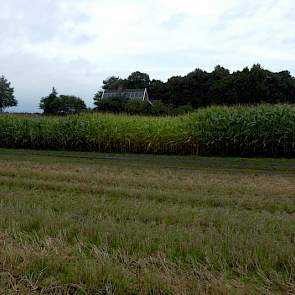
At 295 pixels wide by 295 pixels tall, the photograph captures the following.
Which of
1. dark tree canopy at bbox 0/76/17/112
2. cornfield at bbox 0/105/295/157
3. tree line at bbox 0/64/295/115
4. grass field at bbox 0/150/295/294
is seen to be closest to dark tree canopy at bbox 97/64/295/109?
tree line at bbox 0/64/295/115

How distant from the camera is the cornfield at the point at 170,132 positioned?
17312 millimetres

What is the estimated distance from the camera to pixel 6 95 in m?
Answer: 73.8

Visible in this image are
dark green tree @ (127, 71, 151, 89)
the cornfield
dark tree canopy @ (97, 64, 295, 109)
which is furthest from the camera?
dark green tree @ (127, 71, 151, 89)

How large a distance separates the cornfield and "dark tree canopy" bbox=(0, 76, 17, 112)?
173 feet

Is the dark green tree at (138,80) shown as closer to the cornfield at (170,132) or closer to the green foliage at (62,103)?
the green foliage at (62,103)

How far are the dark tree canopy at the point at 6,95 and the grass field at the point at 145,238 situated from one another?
221ft

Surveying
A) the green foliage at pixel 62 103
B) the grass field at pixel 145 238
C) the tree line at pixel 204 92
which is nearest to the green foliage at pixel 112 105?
the tree line at pixel 204 92

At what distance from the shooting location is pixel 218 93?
6906 centimetres

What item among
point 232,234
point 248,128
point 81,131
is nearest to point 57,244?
point 232,234

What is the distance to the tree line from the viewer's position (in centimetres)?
5799

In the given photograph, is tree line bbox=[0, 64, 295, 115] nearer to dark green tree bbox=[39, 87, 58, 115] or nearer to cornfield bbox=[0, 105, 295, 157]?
dark green tree bbox=[39, 87, 58, 115]

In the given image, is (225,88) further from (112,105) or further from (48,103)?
(48,103)

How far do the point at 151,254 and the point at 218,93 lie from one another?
66.5 m

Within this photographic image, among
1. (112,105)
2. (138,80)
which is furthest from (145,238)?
(138,80)
